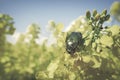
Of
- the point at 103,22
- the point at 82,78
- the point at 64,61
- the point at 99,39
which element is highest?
the point at 103,22

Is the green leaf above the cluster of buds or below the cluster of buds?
below

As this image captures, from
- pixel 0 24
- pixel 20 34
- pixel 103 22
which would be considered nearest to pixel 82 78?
pixel 103 22

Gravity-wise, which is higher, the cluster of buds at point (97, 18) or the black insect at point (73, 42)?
the cluster of buds at point (97, 18)

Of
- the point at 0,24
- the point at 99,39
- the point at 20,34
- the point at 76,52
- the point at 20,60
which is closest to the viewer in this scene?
the point at 99,39

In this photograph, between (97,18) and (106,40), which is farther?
(97,18)

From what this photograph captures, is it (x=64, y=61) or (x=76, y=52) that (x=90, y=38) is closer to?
(x=76, y=52)

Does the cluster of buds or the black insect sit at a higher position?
the cluster of buds

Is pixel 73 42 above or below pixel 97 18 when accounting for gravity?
below

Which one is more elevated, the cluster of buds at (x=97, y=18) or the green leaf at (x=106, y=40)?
the cluster of buds at (x=97, y=18)
